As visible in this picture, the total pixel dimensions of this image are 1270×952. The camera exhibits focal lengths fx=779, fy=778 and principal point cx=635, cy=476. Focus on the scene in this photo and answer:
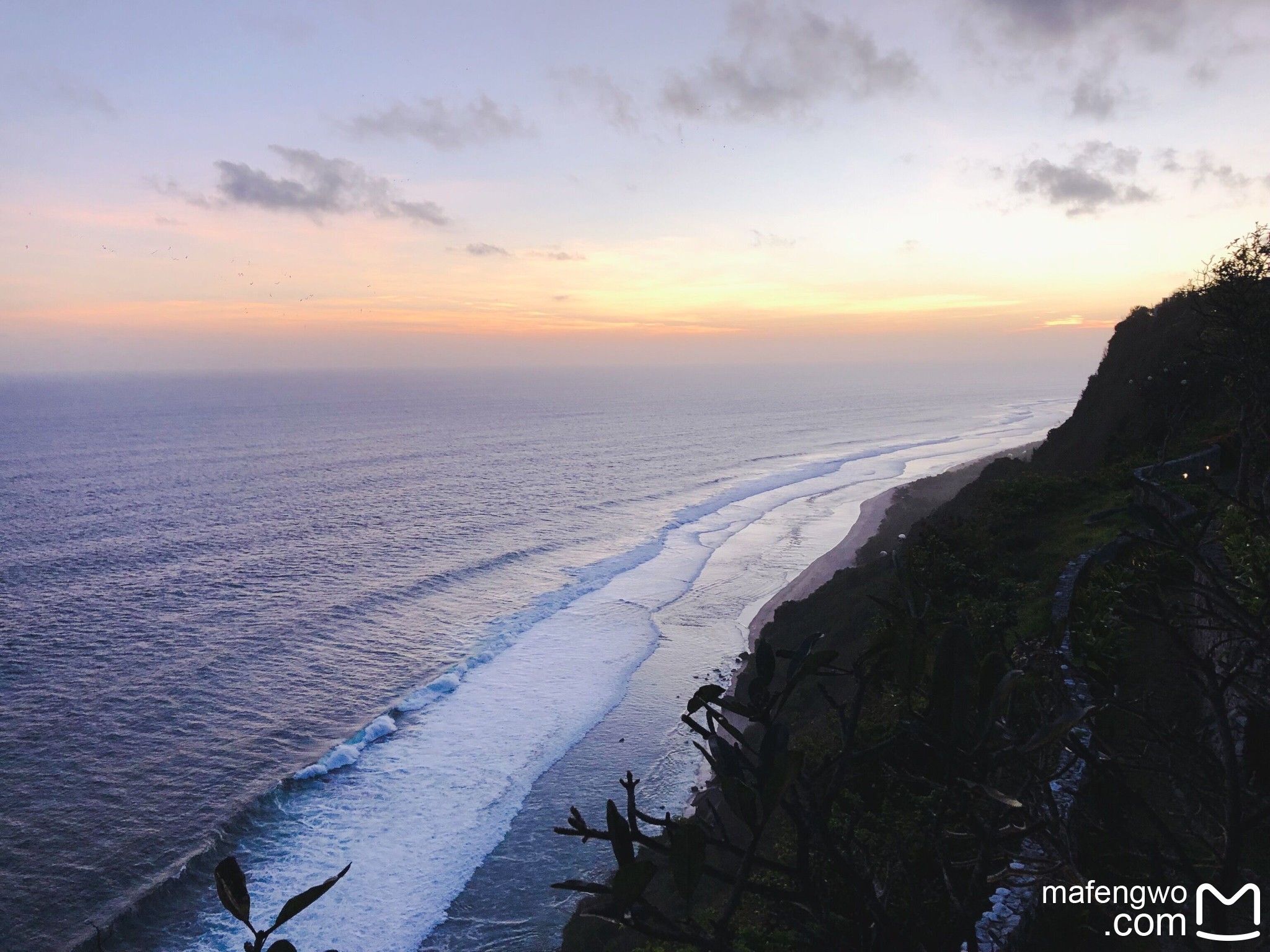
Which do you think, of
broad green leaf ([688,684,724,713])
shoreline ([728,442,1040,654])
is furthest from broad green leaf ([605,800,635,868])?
shoreline ([728,442,1040,654])

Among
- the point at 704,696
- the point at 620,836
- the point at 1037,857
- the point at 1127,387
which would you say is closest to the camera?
the point at 620,836

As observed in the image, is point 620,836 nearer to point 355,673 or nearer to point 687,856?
point 687,856

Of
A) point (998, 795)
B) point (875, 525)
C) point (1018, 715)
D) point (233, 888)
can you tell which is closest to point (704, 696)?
point (998, 795)

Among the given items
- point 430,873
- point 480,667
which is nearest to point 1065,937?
point 430,873

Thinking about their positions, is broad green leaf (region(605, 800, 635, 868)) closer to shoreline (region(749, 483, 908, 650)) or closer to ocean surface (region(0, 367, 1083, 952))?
ocean surface (region(0, 367, 1083, 952))

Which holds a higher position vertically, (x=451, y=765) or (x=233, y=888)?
(x=233, y=888)
